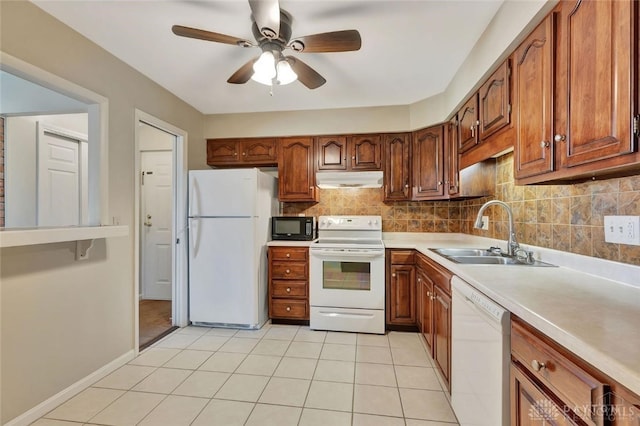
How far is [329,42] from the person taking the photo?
159 cm

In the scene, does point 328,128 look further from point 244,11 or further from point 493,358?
point 493,358

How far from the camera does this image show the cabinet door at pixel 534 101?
1.23 metres

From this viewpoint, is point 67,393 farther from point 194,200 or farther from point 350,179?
point 350,179

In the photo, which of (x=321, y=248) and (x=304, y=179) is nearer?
(x=321, y=248)

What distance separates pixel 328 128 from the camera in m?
3.18

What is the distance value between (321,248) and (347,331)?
2.86 feet

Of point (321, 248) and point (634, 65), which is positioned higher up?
point (634, 65)

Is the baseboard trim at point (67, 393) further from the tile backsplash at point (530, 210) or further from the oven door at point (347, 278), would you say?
the tile backsplash at point (530, 210)

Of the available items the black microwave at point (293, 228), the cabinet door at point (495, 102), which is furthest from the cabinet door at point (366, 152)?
the cabinet door at point (495, 102)

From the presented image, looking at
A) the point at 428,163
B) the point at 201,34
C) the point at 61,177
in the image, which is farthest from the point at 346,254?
the point at 61,177

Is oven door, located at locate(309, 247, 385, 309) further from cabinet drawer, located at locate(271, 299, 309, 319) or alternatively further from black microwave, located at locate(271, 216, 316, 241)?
black microwave, located at locate(271, 216, 316, 241)

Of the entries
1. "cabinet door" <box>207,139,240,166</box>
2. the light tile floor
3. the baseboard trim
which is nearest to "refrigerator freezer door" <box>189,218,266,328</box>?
the light tile floor

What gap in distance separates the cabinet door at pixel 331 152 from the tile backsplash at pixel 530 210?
0.39 metres

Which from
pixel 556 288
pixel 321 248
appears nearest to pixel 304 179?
pixel 321 248
